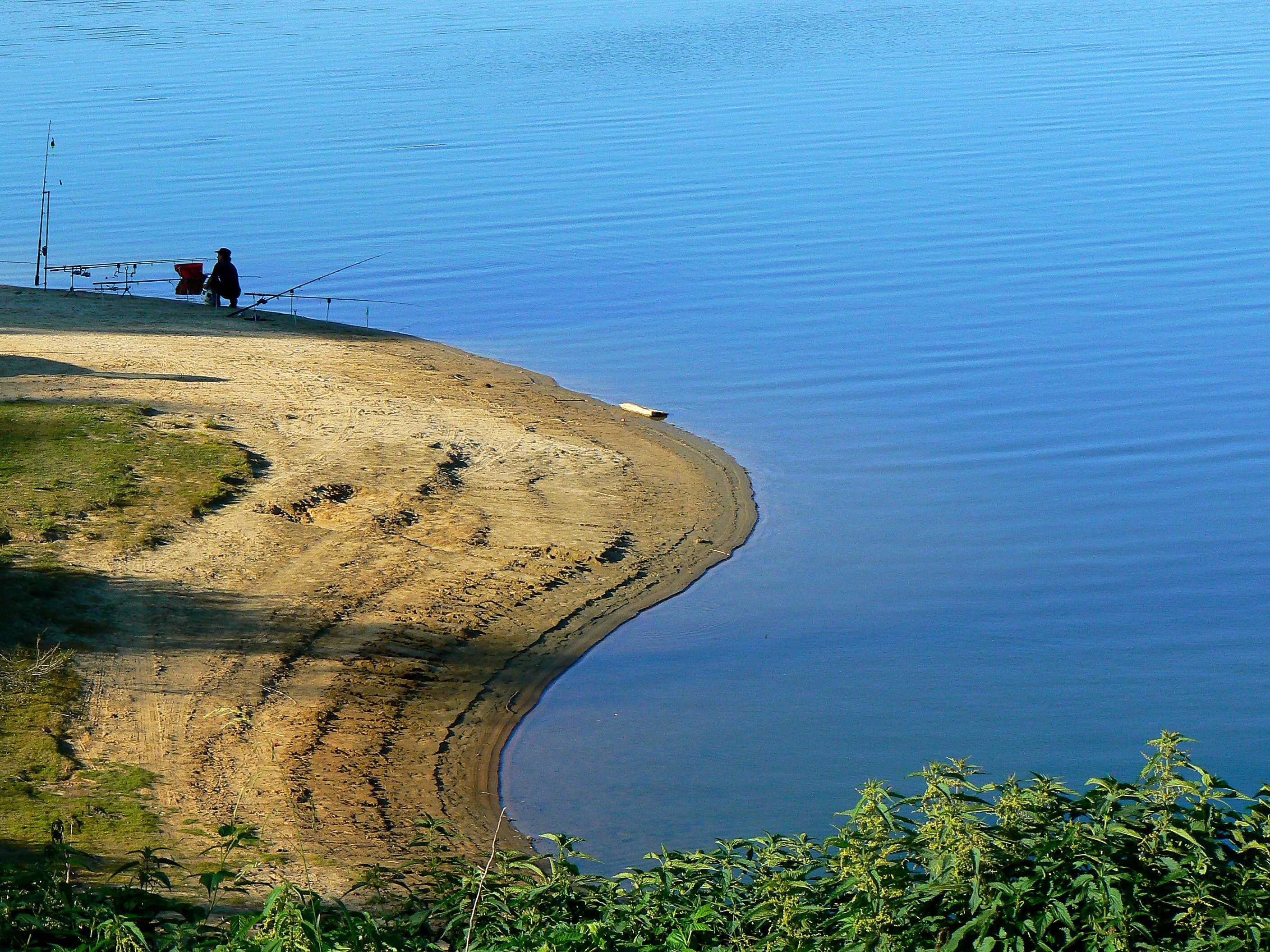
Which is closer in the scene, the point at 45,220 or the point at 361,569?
the point at 361,569

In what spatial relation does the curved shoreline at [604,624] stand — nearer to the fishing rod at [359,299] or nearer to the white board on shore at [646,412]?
the white board on shore at [646,412]

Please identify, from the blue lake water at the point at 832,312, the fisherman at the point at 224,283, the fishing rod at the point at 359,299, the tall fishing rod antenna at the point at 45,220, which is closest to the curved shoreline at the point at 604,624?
the blue lake water at the point at 832,312

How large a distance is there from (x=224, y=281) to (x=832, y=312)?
9.13m

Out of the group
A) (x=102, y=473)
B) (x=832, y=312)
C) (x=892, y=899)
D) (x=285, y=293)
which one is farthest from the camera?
(x=832, y=312)

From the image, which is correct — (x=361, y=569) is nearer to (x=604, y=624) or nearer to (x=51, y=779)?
(x=604, y=624)

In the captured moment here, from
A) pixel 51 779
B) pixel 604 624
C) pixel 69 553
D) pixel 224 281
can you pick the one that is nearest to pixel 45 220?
pixel 224 281

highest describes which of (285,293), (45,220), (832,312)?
(45,220)

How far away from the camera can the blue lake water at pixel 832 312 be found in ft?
35.0

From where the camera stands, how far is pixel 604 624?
12078 millimetres

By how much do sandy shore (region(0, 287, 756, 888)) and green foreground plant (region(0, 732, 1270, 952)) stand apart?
2971 mm

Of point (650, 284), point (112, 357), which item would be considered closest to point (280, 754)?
point (112, 357)

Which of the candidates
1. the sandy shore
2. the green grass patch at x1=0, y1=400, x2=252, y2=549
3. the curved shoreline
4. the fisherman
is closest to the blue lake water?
the curved shoreline

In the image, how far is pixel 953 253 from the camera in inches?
980

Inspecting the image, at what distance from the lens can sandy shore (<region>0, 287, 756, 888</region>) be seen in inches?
360
